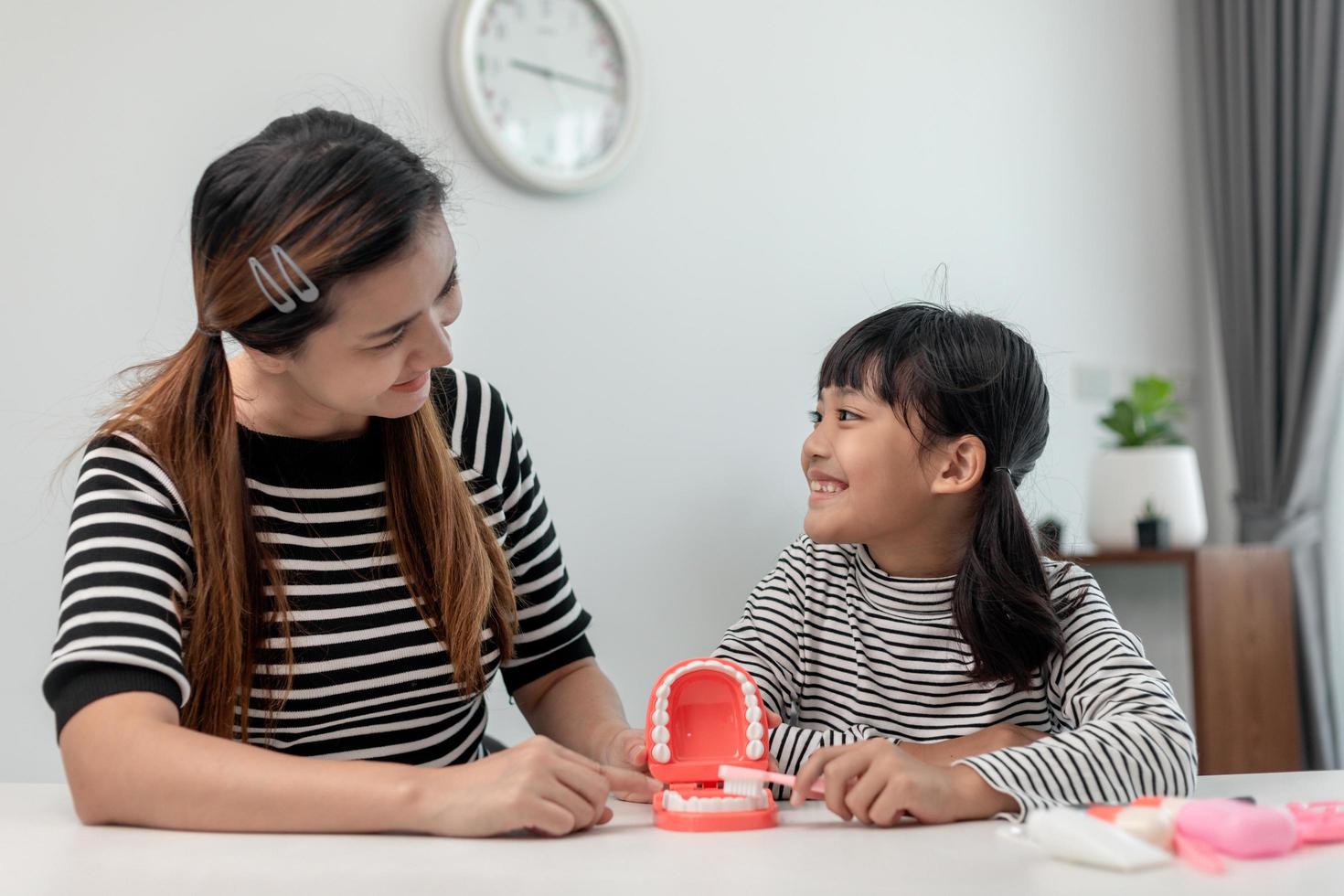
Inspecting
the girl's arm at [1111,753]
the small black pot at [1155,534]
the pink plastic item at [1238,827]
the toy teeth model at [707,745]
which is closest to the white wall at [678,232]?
the small black pot at [1155,534]

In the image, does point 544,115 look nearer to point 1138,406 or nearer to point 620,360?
point 620,360

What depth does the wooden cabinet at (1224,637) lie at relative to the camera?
2943mm

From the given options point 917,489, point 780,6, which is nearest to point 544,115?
point 780,6

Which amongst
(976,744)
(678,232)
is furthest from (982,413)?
(678,232)

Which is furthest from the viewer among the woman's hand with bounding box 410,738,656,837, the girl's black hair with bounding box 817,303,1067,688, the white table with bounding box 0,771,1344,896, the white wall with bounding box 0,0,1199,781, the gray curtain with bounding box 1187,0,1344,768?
the gray curtain with bounding box 1187,0,1344,768

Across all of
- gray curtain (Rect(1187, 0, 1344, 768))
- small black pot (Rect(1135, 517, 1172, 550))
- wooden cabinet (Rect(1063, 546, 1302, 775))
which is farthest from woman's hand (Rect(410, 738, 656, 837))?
gray curtain (Rect(1187, 0, 1344, 768))

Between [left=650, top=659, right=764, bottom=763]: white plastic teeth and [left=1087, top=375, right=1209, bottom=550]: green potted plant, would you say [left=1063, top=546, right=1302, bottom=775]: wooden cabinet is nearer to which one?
[left=1087, top=375, right=1209, bottom=550]: green potted plant

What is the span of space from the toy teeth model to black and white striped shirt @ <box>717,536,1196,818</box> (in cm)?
21

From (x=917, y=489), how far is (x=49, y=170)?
147cm

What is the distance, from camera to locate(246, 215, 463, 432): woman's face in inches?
44.8

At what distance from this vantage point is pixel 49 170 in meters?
1.97

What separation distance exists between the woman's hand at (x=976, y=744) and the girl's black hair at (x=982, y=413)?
0.09 metres

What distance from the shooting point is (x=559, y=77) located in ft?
8.24

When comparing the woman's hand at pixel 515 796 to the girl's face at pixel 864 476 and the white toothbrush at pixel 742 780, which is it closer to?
the white toothbrush at pixel 742 780
